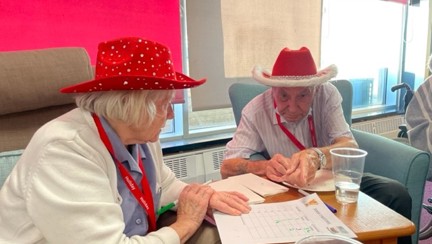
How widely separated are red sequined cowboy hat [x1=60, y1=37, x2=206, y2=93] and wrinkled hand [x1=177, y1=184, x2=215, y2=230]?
35cm

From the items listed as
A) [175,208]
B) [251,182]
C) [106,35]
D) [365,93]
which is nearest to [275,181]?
[251,182]

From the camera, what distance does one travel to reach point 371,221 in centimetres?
97

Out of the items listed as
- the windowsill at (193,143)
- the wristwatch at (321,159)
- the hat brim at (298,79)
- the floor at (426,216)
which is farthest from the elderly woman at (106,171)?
the floor at (426,216)

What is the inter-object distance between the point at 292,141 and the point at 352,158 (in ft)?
1.85

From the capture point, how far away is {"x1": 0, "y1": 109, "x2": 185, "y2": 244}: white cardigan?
81 cm

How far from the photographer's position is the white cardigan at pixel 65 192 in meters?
0.81

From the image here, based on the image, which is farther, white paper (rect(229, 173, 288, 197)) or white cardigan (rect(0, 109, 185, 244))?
white paper (rect(229, 173, 288, 197))

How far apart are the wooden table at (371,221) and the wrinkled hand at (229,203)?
91mm

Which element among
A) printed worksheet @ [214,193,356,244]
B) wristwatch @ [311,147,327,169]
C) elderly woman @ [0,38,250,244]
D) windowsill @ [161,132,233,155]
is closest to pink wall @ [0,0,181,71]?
windowsill @ [161,132,233,155]

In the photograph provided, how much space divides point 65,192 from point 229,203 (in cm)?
46

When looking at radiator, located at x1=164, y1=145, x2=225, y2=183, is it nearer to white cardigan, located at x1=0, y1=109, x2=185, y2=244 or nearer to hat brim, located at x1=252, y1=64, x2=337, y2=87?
hat brim, located at x1=252, y1=64, x2=337, y2=87

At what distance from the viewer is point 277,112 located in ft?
5.60

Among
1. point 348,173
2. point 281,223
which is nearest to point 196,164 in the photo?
point 348,173

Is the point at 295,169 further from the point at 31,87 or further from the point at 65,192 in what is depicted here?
the point at 31,87
